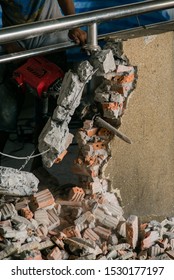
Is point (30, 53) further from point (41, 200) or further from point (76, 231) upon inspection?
point (76, 231)

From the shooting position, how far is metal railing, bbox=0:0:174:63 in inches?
110

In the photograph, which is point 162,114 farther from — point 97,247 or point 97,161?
point 97,247

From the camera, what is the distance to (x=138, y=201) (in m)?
4.16

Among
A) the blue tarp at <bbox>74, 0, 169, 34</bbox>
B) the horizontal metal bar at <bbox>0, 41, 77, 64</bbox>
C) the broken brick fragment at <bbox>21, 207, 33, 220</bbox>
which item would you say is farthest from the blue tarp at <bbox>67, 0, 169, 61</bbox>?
the broken brick fragment at <bbox>21, 207, 33, 220</bbox>

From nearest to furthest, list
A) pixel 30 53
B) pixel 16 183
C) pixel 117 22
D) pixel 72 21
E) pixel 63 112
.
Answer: pixel 72 21 < pixel 30 53 < pixel 16 183 < pixel 63 112 < pixel 117 22

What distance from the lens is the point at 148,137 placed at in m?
4.05

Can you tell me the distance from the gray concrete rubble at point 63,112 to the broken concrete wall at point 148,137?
44 centimetres

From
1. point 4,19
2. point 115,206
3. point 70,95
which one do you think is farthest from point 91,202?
point 4,19

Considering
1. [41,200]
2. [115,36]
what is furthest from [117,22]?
[41,200]

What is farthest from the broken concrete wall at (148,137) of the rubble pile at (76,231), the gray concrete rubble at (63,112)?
the gray concrete rubble at (63,112)

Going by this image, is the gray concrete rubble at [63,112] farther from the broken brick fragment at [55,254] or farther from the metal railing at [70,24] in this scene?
the broken brick fragment at [55,254]

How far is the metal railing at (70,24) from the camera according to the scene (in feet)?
9.19

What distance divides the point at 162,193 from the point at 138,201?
226mm

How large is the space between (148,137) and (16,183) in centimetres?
114
